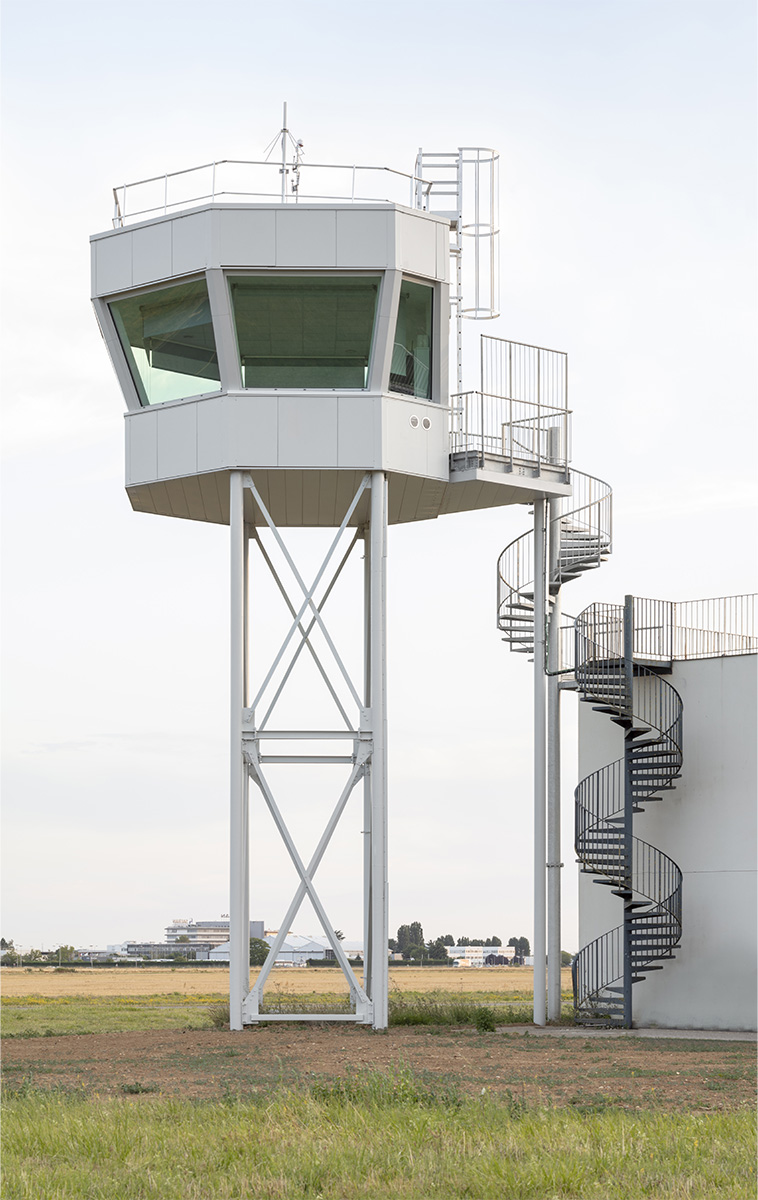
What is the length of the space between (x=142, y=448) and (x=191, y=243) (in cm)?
387

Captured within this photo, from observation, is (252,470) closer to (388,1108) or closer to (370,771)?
(370,771)

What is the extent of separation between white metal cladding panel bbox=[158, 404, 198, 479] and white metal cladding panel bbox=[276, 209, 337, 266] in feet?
10.7

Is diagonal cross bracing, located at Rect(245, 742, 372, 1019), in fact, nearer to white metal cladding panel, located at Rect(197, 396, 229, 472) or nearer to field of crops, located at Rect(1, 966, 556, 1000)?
white metal cladding panel, located at Rect(197, 396, 229, 472)

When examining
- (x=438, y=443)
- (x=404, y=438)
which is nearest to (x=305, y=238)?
(x=404, y=438)

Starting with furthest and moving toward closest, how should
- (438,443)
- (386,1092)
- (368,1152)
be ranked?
1. (438,443)
2. (386,1092)
3. (368,1152)

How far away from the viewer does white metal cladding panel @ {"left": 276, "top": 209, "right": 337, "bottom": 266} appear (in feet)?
86.7

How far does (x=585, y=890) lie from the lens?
34.0 meters

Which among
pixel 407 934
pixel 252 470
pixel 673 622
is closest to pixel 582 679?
pixel 673 622

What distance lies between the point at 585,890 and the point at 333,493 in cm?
1178

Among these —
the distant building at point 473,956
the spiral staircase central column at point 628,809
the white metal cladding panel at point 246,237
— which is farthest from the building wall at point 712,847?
the distant building at point 473,956

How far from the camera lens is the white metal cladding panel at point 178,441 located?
2719 centimetres

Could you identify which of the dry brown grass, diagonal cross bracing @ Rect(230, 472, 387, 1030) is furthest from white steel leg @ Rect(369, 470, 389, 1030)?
the dry brown grass

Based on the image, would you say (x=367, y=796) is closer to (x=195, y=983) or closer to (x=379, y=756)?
(x=379, y=756)

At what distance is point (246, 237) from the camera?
86.7 feet
